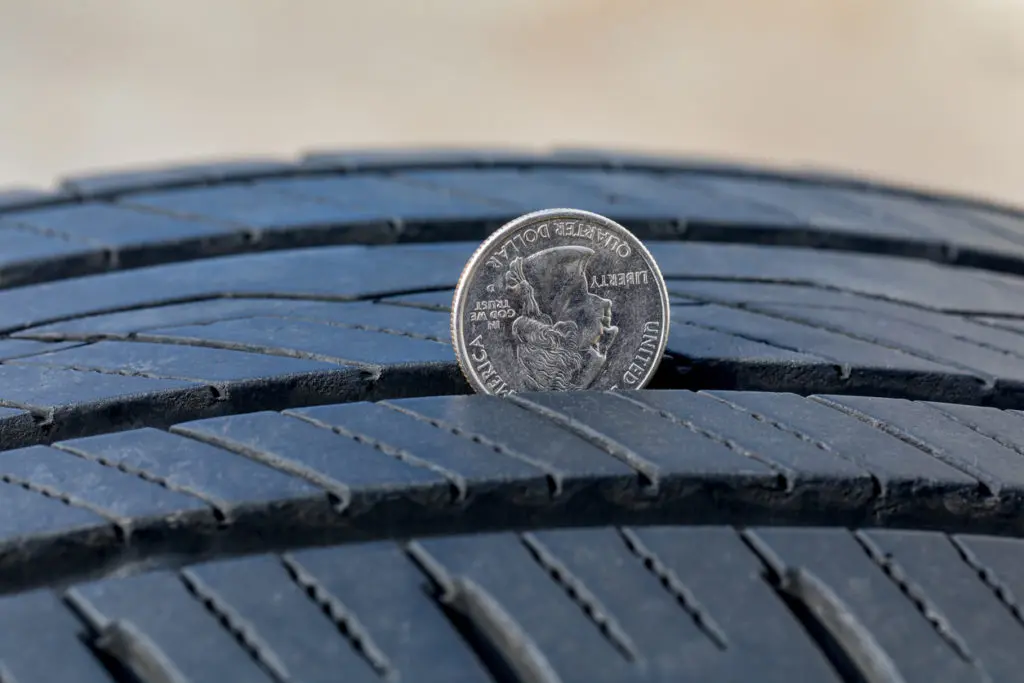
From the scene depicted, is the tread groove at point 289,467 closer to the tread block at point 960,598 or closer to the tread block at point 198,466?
the tread block at point 198,466

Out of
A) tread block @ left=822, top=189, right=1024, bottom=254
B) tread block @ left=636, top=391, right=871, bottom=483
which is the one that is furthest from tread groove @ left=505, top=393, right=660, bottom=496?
tread block @ left=822, top=189, right=1024, bottom=254

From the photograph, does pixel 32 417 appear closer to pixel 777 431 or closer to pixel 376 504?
pixel 376 504

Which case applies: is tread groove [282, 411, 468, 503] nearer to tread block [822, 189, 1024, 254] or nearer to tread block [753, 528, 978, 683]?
tread block [753, 528, 978, 683]

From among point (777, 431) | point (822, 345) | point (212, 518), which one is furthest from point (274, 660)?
point (822, 345)

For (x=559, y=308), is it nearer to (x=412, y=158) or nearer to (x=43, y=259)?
(x=43, y=259)

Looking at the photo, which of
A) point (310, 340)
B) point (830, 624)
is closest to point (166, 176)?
point (310, 340)

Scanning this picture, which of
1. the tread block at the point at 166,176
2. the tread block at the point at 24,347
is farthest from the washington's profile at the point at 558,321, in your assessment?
the tread block at the point at 166,176
